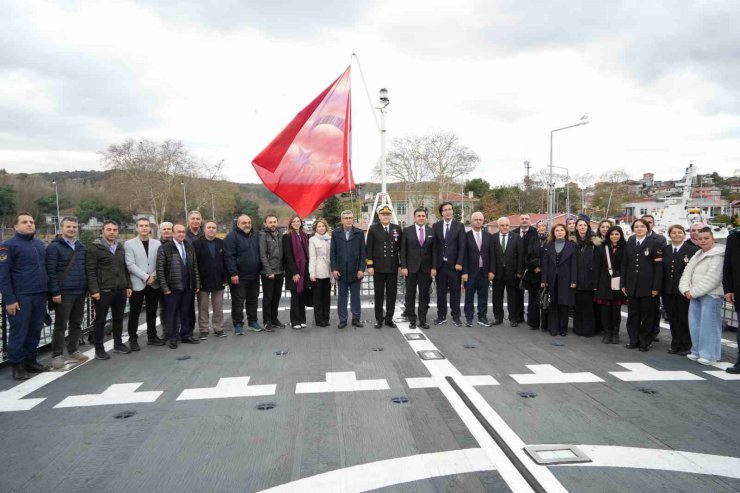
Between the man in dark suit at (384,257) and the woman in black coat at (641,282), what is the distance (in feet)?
11.1

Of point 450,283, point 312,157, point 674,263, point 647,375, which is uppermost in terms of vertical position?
point 312,157

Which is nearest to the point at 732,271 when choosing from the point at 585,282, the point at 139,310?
the point at 585,282

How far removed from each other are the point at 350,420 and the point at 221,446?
3.40 ft

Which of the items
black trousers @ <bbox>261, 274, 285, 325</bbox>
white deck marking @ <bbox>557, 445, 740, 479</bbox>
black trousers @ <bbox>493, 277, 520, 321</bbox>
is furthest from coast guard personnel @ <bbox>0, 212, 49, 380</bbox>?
black trousers @ <bbox>493, 277, 520, 321</bbox>

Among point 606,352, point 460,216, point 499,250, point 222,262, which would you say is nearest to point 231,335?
point 222,262

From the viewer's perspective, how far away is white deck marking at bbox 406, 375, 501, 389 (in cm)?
463

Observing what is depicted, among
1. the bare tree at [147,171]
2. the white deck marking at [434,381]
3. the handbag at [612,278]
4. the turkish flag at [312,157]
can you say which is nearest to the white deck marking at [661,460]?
the white deck marking at [434,381]

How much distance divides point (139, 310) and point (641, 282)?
6936mm

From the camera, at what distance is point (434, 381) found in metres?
4.76

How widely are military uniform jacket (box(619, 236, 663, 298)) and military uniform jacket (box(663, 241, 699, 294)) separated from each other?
80 mm

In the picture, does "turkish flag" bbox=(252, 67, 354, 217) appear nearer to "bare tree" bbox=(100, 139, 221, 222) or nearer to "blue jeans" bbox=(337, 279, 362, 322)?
"blue jeans" bbox=(337, 279, 362, 322)

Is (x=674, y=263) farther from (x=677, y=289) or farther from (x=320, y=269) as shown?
(x=320, y=269)

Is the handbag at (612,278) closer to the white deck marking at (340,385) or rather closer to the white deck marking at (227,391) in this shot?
the white deck marking at (340,385)

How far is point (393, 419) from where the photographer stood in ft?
12.5
